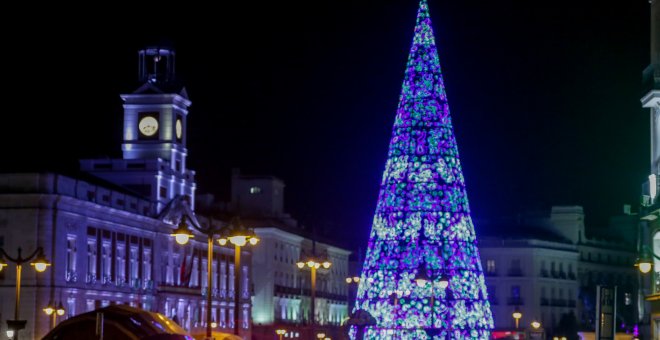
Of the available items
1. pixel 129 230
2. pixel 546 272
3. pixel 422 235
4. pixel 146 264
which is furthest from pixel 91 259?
pixel 546 272

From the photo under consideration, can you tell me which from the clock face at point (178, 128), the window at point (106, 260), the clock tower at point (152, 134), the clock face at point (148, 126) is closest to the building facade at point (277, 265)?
the clock face at point (178, 128)

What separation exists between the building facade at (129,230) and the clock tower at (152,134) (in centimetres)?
7

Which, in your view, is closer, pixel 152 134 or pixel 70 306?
pixel 70 306

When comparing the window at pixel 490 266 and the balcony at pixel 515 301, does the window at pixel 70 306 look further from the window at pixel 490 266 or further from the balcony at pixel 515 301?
the window at pixel 490 266

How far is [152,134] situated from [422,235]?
3357cm

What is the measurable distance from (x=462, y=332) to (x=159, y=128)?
35487 millimetres

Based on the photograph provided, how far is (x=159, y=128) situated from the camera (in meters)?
105

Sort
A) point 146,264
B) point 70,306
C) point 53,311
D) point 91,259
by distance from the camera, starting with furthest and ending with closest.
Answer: point 146,264 → point 91,259 → point 70,306 → point 53,311

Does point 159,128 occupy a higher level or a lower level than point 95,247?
higher

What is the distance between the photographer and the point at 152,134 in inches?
4158

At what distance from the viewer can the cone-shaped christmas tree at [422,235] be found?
250ft

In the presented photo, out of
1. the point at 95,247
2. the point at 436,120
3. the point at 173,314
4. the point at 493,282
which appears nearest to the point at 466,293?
the point at 436,120

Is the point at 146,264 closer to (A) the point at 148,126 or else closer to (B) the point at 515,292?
(A) the point at 148,126

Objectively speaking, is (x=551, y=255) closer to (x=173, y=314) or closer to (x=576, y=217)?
(x=576, y=217)
